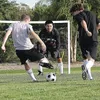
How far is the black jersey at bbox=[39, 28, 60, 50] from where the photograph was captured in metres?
14.8

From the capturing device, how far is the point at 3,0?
5084cm

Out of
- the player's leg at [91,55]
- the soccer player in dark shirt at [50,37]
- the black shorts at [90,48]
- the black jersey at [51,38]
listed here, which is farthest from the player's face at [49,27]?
the player's leg at [91,55]

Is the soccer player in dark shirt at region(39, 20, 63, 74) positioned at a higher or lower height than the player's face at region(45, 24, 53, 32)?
lower

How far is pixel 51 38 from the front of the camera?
1493 cm

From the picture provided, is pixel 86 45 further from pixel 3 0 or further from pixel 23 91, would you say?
pixel 3 0

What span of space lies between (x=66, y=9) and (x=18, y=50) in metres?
22.7

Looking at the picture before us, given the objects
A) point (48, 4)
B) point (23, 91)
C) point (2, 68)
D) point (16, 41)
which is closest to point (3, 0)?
point (48, 4)

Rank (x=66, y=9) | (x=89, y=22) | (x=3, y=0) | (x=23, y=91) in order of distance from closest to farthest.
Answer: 1. (x=23, y=91)
2. (x=89, y=22)
3. (x=66, y=9)
4. (x=3, y=0)

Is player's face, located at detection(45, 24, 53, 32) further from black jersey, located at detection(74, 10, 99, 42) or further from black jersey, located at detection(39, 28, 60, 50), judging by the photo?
black jersey, located at detection(74, 10, 99, 42)

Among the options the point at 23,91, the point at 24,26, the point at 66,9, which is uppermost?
the point at 24,26

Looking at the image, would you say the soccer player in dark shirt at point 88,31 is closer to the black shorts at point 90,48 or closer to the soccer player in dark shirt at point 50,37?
the black shorts at point 90,48

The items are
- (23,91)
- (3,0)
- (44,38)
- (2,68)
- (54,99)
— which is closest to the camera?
(54,99)

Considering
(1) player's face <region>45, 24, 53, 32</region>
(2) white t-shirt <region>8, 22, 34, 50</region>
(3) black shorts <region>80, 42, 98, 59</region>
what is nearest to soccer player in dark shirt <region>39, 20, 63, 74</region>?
(1) player's face <region>45, 24, 53, 32</region>

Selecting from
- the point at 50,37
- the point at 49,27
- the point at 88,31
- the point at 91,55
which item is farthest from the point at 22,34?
the point at 50,37
